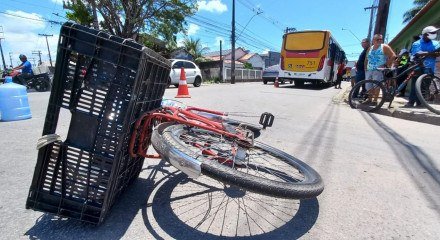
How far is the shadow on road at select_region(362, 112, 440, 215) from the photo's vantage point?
252 cm

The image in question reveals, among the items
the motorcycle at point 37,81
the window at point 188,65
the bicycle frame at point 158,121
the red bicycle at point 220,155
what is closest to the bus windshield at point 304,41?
the window at point 188,65

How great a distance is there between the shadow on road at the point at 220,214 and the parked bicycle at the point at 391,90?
514 cm

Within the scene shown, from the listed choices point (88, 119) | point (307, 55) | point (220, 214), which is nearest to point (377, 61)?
point (220, 214)

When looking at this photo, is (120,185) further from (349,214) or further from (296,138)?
(296,138)

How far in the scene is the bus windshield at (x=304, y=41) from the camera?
14539 millimetres

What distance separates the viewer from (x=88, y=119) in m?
1.77

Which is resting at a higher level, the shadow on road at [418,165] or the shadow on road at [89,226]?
the shadow on road at [418,165]

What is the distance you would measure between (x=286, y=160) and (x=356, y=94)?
239 inches

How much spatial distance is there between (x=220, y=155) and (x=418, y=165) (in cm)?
246

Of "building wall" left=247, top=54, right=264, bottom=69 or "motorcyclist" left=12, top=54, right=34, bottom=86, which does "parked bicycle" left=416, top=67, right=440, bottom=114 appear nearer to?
"motorcyclist" left=12, top=54, right=34, bottom=86

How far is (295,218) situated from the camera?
2.04 m

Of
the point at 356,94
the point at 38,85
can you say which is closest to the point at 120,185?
the point at 356,94

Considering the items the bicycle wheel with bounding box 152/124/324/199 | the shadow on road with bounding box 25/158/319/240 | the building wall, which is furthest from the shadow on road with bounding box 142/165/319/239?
the building wall

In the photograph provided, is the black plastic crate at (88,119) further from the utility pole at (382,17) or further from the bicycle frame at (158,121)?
the utility pole at (382,17)
